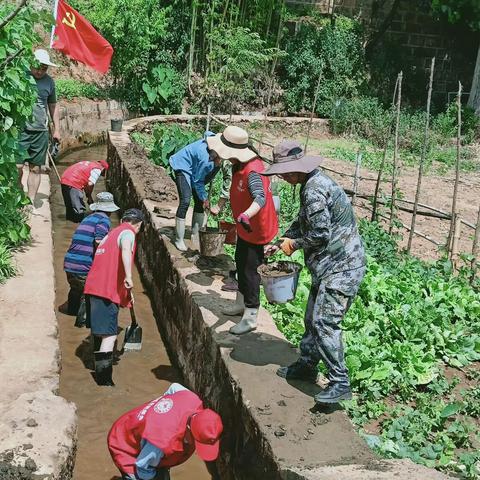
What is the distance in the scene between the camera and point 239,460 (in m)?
4.67

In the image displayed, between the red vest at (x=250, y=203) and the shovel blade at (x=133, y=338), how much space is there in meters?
1.72

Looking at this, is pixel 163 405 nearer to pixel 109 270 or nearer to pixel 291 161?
pixel 291 161

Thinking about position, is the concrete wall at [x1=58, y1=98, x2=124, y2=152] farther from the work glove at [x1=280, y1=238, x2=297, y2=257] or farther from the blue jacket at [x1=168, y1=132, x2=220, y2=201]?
the work glove at [x1=280, y1=238, x2=297, y2=257]

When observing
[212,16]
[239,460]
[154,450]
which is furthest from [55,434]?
[212,16]

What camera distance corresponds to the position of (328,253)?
4488mm

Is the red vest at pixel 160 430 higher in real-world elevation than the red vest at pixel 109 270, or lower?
lower

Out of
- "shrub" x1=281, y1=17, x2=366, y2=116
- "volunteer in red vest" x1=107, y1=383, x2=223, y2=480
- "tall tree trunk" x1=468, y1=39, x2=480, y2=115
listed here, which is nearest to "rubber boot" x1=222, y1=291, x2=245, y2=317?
"volunteer in red vest" x1=107, y1=383, x2=223, y2=480

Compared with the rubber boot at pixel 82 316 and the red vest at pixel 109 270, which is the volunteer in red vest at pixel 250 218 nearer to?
the red vest at pixel 109 270

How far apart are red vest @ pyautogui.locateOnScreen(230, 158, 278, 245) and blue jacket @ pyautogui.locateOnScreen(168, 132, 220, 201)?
190cm

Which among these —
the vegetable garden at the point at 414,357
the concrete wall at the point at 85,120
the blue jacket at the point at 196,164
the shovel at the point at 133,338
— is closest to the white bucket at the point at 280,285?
the vegetable garden at the point at 414,357

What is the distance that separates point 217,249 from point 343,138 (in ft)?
42.4

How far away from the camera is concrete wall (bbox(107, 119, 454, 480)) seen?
156 inches

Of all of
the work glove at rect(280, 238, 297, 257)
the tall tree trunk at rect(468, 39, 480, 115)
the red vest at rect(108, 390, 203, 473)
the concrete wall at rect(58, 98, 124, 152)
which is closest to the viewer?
the red vest at rect(108, 390, 203, 473)

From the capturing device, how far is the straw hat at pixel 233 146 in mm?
5672
